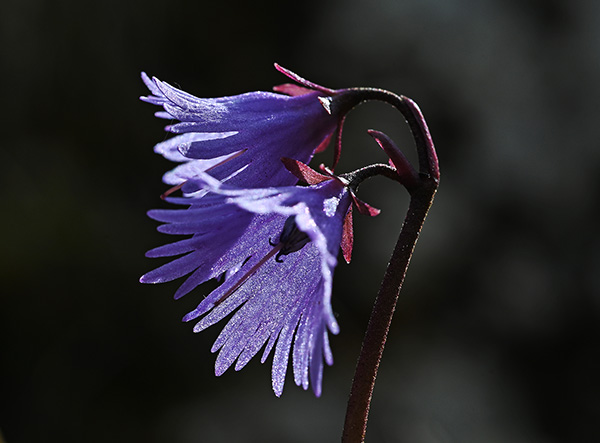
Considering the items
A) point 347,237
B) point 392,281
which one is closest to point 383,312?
point 392,281

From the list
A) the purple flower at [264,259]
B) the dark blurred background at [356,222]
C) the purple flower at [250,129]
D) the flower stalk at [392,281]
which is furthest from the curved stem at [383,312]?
the dark blurred background at [356,222]

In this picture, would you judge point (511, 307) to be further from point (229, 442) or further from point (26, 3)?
point (26, 3)

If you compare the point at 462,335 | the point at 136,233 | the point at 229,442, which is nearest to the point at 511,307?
the point at 462,335

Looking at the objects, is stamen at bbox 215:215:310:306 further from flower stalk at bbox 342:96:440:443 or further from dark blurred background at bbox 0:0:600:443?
dark blurred background at bbox 0:0:600:443

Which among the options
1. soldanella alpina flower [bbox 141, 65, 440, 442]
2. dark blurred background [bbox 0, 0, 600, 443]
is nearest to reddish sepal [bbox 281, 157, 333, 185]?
soldanella alpina flower [bbox 141, 65, 440, 442]

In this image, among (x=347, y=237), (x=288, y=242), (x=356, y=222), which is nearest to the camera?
(x=288, y=242)

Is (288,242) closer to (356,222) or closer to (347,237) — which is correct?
(347,237)
